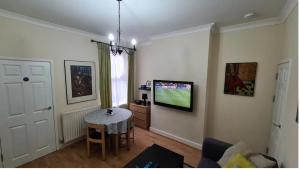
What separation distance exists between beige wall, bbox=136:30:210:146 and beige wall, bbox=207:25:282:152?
0.34 meters

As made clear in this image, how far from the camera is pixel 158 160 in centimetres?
180

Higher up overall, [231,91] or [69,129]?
[231,91]

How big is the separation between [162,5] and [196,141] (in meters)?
2.78

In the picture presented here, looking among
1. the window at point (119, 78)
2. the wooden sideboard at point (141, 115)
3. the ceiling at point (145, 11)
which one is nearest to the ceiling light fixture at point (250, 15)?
the ceiling at point (145, 11)

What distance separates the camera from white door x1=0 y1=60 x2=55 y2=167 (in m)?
2.18

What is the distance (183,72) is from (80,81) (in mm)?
2376

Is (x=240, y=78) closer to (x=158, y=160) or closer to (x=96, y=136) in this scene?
(x=158, y=160)

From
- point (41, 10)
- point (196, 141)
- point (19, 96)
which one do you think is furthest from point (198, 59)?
point (19, 96)

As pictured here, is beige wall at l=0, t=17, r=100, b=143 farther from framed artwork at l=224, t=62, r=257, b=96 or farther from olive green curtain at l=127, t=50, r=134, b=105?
framed artwork at l=224, t=62, r=257, b=96

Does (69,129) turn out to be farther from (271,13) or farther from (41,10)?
(271,13)

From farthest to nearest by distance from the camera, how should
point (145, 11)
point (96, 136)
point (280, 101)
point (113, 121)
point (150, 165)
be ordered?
point (96, 136), point (113, 121), point (145, 11), point (280, 101), point (150, 165)

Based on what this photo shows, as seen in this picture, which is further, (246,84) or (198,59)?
(198,59)

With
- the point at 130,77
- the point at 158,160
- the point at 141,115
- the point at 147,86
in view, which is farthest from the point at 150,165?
the point at 130,77

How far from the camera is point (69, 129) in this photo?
2934 millimetres
